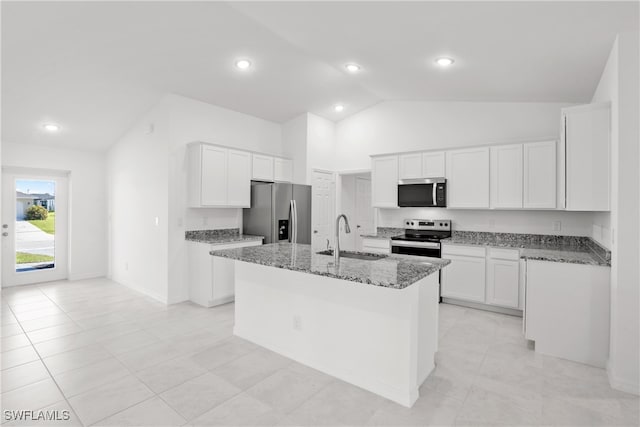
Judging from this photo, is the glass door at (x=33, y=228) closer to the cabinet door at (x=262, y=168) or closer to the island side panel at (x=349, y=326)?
the cabinet door at (x=262, y=168)

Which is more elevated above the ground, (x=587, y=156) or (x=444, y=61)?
(x=444, y=61)

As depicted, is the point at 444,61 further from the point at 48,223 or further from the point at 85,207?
the point at 48,223

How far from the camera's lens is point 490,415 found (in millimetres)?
2186

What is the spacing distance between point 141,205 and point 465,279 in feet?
16.2

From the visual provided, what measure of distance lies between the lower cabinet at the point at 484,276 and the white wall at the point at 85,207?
6.10 meters

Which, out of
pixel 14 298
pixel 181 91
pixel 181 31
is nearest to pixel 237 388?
pixel 181 31

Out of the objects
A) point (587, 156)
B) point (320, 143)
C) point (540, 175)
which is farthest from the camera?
point (320, 143)

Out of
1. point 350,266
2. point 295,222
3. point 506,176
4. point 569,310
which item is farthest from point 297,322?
point 506,176

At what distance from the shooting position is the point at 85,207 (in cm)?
618

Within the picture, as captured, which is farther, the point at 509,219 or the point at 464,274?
the point at 509,219

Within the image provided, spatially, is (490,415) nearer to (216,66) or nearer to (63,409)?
(63,409)

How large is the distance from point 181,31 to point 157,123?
6.07ft

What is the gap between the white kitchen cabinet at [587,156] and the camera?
2.80m

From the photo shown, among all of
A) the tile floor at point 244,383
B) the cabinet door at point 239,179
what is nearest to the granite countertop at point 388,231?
the tile floor at point 244,383
